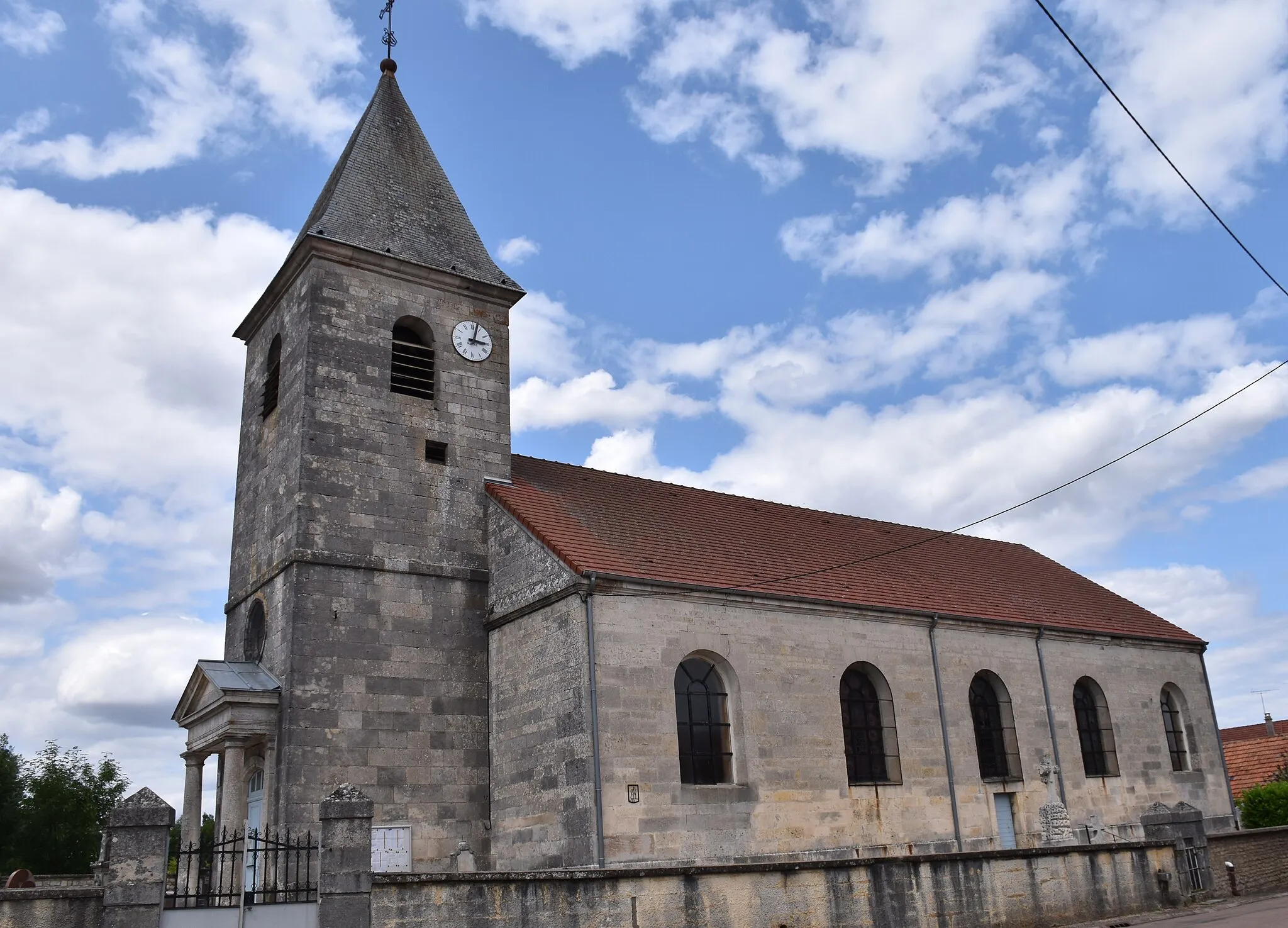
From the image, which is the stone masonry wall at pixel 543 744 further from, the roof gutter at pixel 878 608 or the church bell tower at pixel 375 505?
the roof gutter at pixel 878 608

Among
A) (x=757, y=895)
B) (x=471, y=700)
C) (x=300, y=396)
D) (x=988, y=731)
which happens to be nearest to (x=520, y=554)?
(x=471, y=700)

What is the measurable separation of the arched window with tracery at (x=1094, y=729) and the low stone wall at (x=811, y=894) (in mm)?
5768

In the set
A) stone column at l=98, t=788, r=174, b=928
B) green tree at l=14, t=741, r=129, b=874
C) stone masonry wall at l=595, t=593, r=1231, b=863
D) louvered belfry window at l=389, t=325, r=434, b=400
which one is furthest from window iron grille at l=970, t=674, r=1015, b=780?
green tree at l=14, t=741, r=129, b=874

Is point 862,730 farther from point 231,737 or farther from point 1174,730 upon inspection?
point 1174,730

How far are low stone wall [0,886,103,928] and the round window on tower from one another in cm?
749

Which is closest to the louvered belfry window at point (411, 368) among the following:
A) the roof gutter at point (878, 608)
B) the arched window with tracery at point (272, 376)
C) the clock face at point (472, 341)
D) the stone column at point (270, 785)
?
the clock face at point (472, 341)

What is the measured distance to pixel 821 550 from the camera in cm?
2258

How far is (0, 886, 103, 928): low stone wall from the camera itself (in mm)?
10016

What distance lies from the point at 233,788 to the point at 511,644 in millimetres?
4848

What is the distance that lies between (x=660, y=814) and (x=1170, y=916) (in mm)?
8365

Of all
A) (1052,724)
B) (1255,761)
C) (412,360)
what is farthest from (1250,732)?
(412,360)

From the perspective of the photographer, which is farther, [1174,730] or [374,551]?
[1174,730]

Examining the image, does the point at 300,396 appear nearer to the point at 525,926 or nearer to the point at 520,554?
the point at 520,554

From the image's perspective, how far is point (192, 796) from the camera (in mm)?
17547
